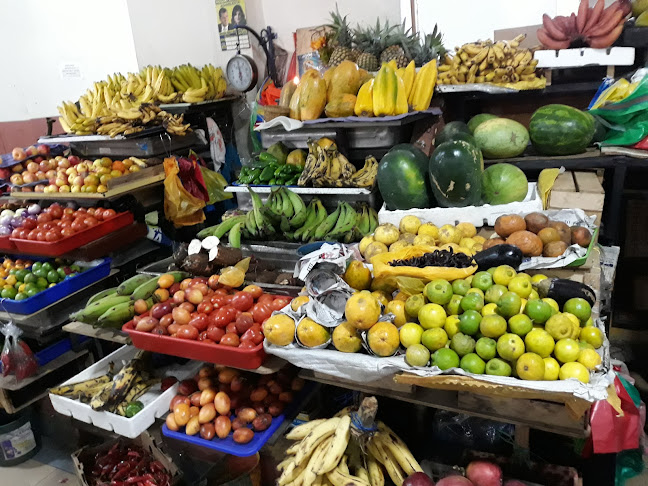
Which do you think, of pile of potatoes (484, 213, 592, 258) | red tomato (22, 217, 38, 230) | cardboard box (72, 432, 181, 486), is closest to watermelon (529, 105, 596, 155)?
pile of potatoes (484, 213, 592, 258)

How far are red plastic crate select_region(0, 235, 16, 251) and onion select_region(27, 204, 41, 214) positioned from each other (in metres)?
0.28

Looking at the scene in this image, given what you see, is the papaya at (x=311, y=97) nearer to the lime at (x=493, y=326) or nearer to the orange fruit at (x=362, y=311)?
the orange fruit at (x=362, y=311)

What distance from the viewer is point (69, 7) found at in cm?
534

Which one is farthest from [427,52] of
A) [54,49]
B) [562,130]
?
[54,49]

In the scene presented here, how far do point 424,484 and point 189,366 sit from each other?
5.01 feet

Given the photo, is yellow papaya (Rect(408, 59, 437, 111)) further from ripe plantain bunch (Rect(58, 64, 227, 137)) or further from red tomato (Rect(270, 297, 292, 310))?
ripe plantain bunch (Rect(58, 64, 227, 137))

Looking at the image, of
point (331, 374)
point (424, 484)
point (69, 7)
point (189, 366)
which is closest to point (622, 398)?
point (424, 484)

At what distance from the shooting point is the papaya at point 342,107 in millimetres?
2777

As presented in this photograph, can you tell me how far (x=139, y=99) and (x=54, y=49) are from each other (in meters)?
1.87

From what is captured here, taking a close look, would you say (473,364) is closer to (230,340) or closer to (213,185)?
(230,340)

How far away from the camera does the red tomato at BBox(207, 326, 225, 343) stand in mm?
2066

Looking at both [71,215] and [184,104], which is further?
[184,104]

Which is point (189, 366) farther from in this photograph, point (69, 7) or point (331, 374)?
point (69, 7)

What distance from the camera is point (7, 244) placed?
3762 mm
